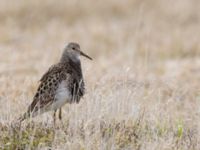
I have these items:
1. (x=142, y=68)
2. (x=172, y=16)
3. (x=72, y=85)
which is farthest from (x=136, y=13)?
(x=72, y=85)

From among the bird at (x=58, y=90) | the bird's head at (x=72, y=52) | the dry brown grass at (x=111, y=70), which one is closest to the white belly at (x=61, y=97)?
the bird at (x=58, y=90)

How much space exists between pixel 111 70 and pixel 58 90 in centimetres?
479

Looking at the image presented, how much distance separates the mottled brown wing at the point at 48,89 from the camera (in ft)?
29.4

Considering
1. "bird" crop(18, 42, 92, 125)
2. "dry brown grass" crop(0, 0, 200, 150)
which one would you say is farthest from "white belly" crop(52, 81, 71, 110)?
"dry brown grass" crop(0, 0, 200, 150)

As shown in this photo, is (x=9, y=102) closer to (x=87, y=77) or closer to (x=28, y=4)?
(x=87, y=77)

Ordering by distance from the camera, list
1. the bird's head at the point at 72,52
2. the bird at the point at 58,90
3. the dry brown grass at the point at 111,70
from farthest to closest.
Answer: the bird's head at the point at 72,52
the bird at the point at 58,90
the dry brown grass at the point at 111,70

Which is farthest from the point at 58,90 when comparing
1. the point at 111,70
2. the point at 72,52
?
the point at 111,70

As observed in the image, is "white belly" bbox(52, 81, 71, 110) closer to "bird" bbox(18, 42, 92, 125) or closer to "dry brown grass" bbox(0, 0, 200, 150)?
"bird" bbox(18, 42, 92, 125)

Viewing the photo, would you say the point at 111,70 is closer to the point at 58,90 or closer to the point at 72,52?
the point at 72,52

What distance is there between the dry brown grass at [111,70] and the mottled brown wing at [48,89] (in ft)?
0.56

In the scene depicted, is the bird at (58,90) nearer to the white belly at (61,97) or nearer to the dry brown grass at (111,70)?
the white belly at (61,97)

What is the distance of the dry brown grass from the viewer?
Answer: 869 cm

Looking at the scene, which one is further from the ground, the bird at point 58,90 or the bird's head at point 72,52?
the bird's head at point 72,52

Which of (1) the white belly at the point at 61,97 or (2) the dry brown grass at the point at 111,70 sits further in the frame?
(1) the white belly at the point at 61,97
